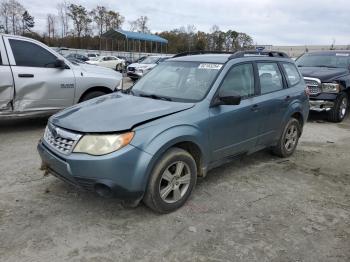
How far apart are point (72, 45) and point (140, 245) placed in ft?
223

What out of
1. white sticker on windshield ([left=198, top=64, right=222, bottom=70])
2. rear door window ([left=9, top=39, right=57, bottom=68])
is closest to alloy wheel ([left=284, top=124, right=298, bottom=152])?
white sticker on windshield ([left=198, top=64, right=222, bottom=70])

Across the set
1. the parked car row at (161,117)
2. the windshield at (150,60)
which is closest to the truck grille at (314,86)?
the parked car row at (161,117)

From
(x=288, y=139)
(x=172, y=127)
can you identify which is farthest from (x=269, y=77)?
(x=172, y=127)

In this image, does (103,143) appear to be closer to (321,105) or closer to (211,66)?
(211,66)

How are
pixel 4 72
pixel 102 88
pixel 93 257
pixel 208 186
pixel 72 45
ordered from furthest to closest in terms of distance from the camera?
pixel 72 45, pixel 102 88, pixel 4 72, pixel 208 186, pixel 93 257

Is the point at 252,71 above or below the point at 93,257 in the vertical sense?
above

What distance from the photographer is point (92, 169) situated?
132 inches

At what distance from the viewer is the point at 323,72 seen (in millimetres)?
9930

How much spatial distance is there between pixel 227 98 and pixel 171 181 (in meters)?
1.15

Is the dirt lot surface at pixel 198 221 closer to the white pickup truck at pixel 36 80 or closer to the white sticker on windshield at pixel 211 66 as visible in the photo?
the white sticker on windshield at pixel 211 66

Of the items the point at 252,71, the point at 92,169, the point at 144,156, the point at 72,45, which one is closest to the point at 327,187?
the point at 252,71

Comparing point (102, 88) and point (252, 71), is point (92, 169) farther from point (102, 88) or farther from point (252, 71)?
point (102, 88)

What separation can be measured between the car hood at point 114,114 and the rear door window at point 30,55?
3.01m

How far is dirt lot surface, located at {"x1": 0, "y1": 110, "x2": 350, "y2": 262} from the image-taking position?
319 cm
